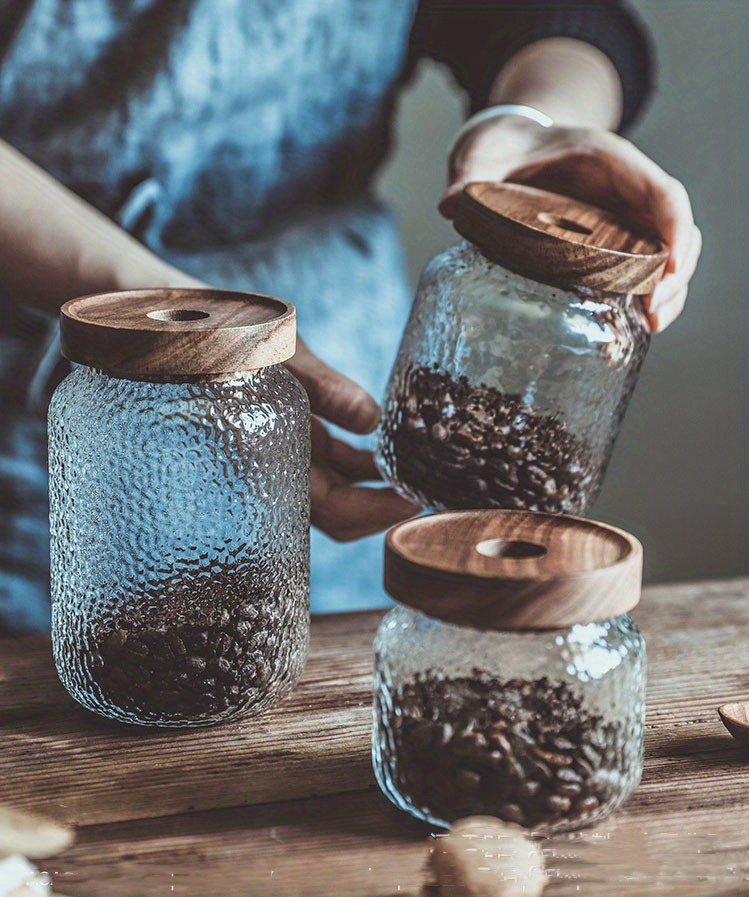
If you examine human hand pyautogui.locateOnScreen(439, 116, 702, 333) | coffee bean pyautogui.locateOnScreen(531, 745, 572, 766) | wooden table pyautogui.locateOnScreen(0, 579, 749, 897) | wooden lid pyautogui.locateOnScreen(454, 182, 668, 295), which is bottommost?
wooden table pyautogui.locateOnScreen(0, 579, 749, 897)

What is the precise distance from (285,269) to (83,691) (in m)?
0.58

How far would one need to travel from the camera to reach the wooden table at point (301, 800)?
57 centimetres

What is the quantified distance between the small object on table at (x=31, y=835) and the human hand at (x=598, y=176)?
522 millimetres

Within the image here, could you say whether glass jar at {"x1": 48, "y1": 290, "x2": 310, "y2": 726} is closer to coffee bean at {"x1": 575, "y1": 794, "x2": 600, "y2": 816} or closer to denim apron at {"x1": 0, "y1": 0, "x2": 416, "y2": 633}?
coffee bean at {"x1": 575, "y1": 794, "x2": 600, "y2": 816}

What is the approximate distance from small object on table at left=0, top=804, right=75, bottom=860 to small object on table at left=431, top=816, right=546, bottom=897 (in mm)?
197

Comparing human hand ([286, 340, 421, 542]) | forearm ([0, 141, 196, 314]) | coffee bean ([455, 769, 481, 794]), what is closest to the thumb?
human hand ([286, 340, 421, 542])

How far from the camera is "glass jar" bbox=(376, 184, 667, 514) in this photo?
0.78 m

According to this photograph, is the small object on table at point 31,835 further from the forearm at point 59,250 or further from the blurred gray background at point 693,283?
the blurred gray background at point 693,283

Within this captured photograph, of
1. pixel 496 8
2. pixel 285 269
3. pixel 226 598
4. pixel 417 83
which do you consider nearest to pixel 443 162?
pixel 417 83

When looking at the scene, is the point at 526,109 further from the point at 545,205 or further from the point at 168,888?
the point at 168,888

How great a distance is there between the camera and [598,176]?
3.02ft

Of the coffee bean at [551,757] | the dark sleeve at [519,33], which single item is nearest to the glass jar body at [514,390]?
the coffee bean at [551,757]

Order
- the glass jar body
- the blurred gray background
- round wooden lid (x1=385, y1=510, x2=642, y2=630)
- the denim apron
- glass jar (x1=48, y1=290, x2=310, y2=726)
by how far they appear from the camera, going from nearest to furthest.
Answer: round wooden lid (x1=385, y1=510, x2=642, y2=630)
glass jar (x1=48, y1=290, x2=310, y2=726)
the glass jar body
the denim apron
the blurred gray background

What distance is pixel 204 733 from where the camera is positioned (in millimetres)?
712
